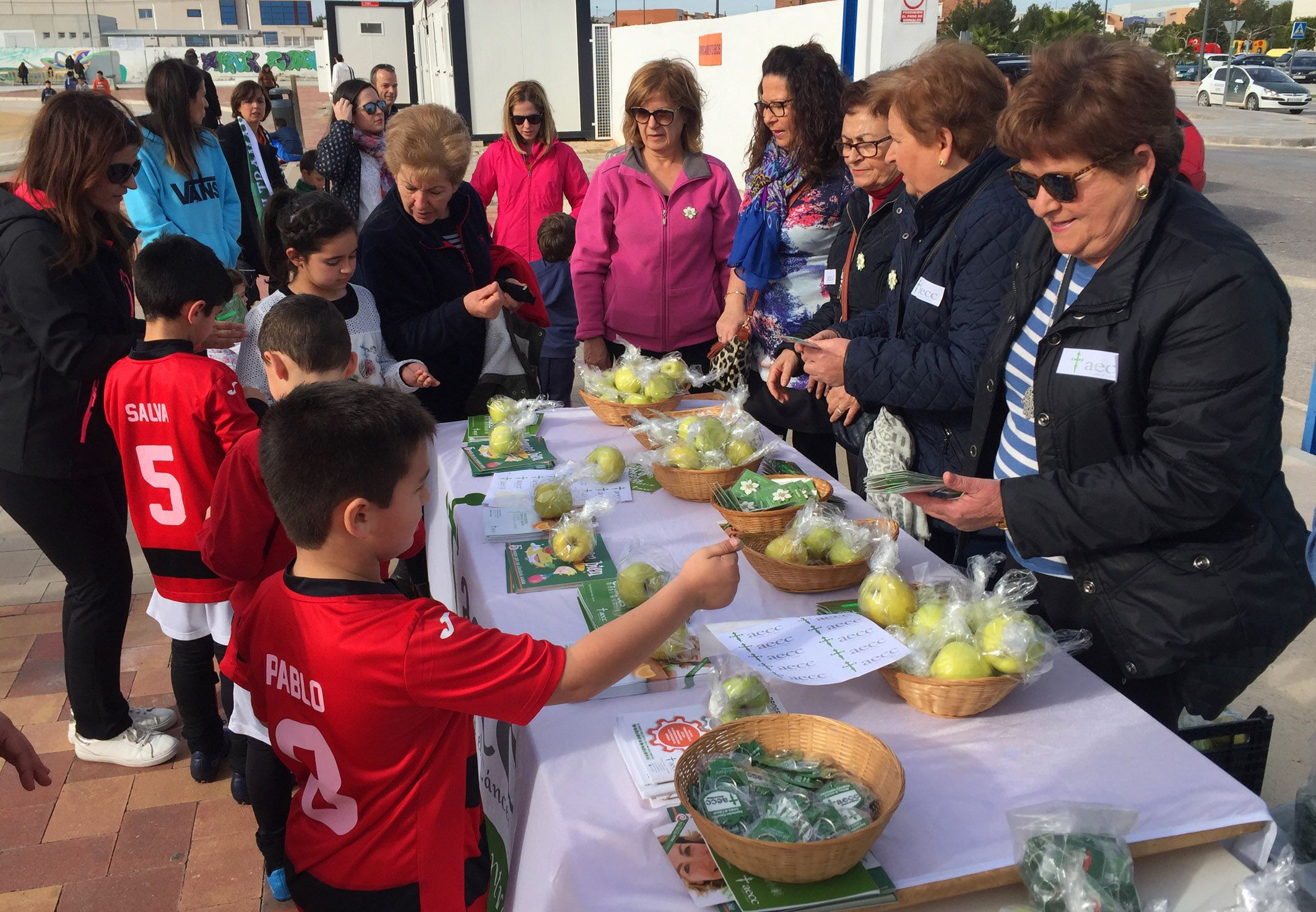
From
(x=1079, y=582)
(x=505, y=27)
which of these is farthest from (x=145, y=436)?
(x=505, y=27)

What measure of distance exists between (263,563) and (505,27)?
20.0 metres

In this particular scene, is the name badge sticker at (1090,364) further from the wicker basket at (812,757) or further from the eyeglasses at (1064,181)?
the wicker basket at (812,757)

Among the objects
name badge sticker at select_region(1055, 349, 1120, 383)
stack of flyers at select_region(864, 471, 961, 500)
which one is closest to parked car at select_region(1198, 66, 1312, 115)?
name badge sticker at select_region(1055, 349, 1120, 383)

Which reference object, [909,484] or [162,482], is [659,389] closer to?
[909,484]

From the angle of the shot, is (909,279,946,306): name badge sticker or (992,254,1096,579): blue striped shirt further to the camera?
(909,279,946,306): name badge sticker

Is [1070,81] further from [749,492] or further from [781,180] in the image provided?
[781,180]

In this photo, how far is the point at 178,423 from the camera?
262 centimetres

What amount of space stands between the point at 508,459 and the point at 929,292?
4.54 ft

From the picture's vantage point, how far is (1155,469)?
1802mm

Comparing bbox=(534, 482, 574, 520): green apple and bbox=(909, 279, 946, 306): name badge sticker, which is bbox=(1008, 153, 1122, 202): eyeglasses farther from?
bbox=(534, 482, 574, 520): green apple

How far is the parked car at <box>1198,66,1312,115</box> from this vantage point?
96.7 ft

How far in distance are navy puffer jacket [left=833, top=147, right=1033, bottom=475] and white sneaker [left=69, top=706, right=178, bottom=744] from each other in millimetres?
2601

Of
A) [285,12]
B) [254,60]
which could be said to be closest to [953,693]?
[254,60]

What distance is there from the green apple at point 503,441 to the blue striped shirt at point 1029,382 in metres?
1.52
